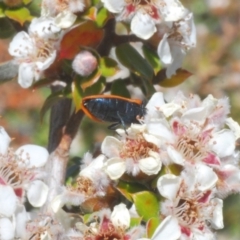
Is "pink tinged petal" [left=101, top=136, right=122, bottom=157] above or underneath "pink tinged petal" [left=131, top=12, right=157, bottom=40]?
underneath

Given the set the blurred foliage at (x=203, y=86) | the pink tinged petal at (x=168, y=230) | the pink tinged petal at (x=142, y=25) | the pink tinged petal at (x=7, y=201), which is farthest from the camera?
the blurred foliage at (x=203, y=86)

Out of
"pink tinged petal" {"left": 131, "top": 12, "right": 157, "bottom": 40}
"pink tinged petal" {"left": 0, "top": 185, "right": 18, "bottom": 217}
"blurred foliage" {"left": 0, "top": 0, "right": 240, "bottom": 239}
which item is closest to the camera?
"pink tinged petal" {"left": 0, "top": 185, "right": 18, "bottom": 217}

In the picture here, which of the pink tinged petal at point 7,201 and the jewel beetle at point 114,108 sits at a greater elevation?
the jewel beetle at point 114,108

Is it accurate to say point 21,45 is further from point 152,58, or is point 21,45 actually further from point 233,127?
point 233,127

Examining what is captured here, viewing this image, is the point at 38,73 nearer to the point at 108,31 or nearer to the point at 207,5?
the point at 108,31

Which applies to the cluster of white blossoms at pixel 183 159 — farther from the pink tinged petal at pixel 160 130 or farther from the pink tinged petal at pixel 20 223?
the pink tinged petal at pixel 20 223

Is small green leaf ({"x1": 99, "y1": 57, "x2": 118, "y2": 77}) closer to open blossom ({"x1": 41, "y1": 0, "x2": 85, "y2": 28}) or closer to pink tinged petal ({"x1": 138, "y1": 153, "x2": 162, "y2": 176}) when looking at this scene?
open blossom ({"x1": 41, "y1": 0, "x2": 85, "y2": 28})

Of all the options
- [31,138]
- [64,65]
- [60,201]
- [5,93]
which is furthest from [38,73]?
[5,93]

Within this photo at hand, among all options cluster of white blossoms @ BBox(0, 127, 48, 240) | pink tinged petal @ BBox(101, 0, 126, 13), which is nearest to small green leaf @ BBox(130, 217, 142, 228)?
cluster of white blossoms @ BBox(0, 127, 48, 240)

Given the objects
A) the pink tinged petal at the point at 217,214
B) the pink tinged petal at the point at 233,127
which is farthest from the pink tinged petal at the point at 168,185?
the pink tinged petal at the point at 233,127
